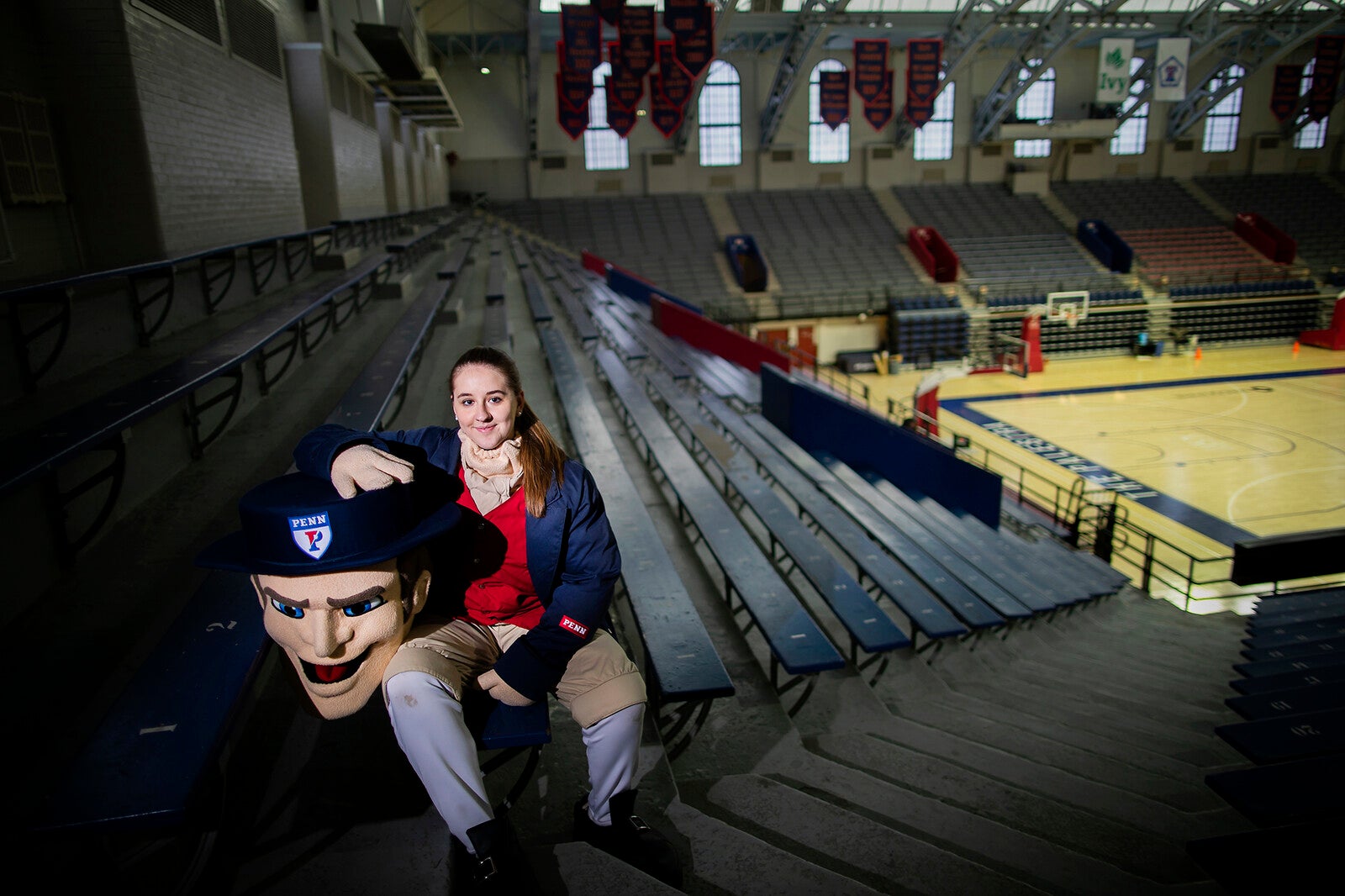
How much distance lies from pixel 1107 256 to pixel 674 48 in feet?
62.2

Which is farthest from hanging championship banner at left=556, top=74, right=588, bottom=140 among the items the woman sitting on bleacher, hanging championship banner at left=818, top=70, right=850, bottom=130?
the woman sitting on bleacher

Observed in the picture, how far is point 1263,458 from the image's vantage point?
47.7 feet

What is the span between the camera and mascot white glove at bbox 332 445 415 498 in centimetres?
200

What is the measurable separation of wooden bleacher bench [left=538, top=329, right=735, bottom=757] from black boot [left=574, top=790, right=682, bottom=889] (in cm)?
54

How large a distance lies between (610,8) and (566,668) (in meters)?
16.5

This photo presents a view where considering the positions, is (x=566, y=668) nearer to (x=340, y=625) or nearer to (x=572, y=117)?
(x=340, y=625)

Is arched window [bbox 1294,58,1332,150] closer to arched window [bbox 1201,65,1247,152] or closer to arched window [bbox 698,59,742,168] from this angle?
arched window [bbox 1201,65,1247,152]

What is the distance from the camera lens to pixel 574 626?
2303 millimetres

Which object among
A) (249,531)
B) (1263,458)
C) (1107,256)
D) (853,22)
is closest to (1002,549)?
(249,531)

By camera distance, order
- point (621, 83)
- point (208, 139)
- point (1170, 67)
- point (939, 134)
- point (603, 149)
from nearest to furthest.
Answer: point (208, 139), point (621, 83), point (1170, 67), point (603, 149), point (939, 134)

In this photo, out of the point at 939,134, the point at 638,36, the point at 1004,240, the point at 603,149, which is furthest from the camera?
the point at 939,134

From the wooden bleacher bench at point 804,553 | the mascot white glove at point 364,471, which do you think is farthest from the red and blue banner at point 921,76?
the mascot white glove at point 364,471

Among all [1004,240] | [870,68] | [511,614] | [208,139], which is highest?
[870,68]

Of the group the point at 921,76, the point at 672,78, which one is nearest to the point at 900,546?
the point at 672,78
